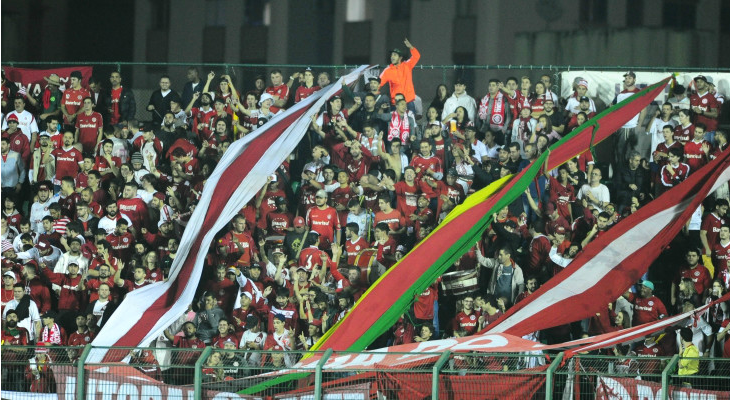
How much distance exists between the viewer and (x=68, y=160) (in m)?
17.1

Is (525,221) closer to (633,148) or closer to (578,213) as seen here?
(578,213)

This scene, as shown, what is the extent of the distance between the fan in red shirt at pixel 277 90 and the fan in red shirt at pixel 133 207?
2301mm

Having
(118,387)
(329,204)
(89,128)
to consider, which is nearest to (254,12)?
(89,128)

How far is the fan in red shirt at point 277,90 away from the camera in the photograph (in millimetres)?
17031

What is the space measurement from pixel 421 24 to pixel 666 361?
22650 millimetres

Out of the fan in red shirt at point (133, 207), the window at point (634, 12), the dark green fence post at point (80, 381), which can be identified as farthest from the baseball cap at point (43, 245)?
the window at point (634, 12)

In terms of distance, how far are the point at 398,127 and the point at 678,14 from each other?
59.4 feet

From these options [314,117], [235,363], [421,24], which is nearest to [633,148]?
[314,117]

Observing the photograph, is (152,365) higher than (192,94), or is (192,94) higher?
(192,94)

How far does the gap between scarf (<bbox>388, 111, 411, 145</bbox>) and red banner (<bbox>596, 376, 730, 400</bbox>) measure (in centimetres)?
674

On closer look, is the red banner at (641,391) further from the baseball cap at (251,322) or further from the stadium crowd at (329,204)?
the baseball cap at (251,322)

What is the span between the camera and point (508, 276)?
14062 millimetres

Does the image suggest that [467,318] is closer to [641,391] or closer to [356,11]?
[641,391]

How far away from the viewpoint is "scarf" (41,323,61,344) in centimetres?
1418
